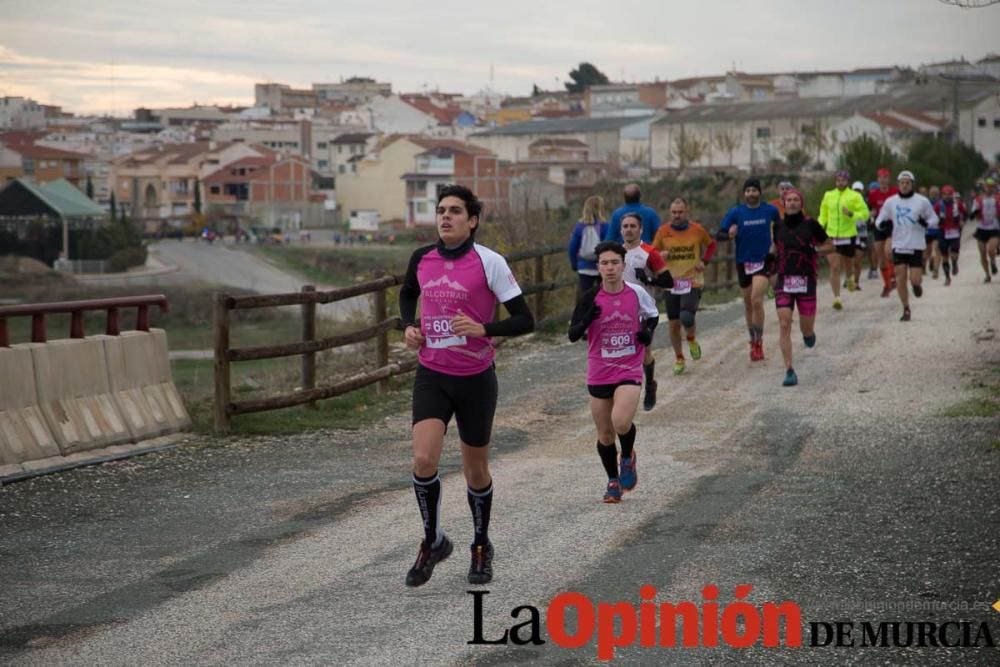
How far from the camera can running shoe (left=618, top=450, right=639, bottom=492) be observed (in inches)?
382

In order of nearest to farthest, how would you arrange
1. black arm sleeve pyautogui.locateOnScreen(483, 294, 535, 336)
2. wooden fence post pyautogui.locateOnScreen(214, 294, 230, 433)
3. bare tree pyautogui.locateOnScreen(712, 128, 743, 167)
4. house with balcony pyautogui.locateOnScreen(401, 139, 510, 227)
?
1. black arm sleeve pyautogui.locateOnScreen(483, 294, 535, 336)
2. wooden fence post pyautogui.locateOnScreen(214, 294, 230, 433)
3. house with balcony pyautogui.locateOnScreen(401, 139, 510, 227)
4. bare tree pyautogui.locateOnScreen(712, 128, 743, 167)

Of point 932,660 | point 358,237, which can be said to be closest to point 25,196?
point 358,237

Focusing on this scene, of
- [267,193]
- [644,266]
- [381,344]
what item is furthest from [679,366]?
[267,193]

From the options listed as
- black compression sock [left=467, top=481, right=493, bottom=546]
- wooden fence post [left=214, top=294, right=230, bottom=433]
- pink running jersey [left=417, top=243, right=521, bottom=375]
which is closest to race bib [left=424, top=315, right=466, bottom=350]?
pink running jersey [left=417, top=243, right=521, bottom=375]

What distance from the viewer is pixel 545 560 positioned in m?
7.95

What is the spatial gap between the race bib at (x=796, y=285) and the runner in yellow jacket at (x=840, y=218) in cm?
705

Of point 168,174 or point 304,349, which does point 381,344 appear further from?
point 168,174

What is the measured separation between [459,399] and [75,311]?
5.62m

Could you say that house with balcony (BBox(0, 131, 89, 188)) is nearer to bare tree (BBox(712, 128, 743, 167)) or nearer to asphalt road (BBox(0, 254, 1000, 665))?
bare tree (BBox(712, 128, 743, 167))

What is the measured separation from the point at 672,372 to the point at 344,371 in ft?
15.6

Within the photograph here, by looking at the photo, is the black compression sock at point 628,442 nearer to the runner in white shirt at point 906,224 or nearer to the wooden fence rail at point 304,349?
the wooden fence rail at point 304,349

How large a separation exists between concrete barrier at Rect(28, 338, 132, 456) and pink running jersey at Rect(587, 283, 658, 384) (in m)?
4.39

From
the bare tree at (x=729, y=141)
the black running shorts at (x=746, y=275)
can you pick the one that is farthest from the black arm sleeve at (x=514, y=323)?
the bare tree at (x=729, y=141)

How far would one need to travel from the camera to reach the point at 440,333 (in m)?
7.37
